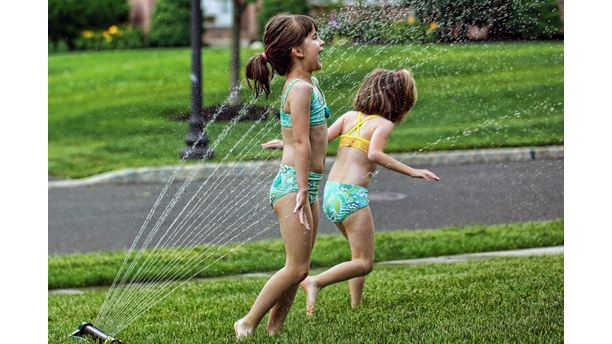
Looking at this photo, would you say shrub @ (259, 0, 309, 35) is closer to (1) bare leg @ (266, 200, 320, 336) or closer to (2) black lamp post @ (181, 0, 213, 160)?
(2) black lamp post @ (181, 0, 213, 160)

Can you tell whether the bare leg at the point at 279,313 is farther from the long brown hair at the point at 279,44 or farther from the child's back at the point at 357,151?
the long brown hair at the point at 279,44

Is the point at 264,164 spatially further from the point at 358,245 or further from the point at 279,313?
the point at 279,313

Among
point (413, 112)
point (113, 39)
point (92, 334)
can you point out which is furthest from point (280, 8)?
point (92, 334)

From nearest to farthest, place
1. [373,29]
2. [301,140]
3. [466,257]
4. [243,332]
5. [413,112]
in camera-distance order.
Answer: [301,140], [243,332], [373,29], [466,257], [413,112]

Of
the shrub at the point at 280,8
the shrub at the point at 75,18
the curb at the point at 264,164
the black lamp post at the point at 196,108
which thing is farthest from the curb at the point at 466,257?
the shrub at the point at 75,18

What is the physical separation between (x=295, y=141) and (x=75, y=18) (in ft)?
57.6

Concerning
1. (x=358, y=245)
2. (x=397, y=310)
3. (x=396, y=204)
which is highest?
(x=358, y=245)

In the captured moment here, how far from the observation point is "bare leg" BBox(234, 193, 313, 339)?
14.4ft

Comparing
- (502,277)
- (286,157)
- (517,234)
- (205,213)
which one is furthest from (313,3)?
(286,157)

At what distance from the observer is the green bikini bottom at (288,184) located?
4.43m

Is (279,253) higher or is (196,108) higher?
(196,108)

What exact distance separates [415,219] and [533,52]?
10.7ft

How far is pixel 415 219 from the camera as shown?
8.24 meters

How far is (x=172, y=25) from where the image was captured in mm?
19750
